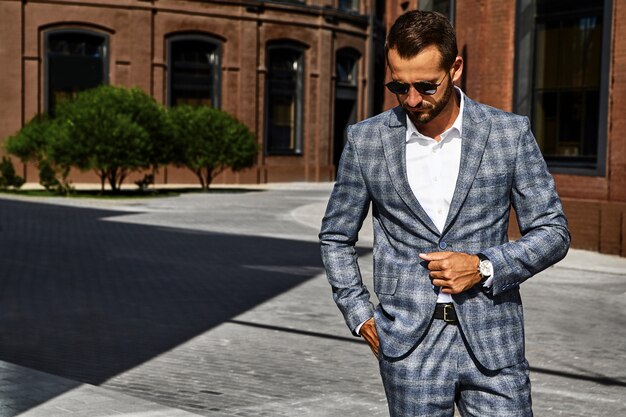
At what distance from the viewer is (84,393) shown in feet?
22.3

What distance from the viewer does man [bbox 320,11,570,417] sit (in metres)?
3.11

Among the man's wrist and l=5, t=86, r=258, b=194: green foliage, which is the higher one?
l=5, t=86, r=258, b=194: green foliage

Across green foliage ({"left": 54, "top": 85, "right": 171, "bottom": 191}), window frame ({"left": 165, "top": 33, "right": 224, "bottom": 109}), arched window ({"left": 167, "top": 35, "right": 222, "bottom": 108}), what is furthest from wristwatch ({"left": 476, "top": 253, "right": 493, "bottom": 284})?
arched window ({"left": 167, "top": 35, "right": 222, "bottom": 108})

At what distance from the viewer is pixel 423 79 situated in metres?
3.08

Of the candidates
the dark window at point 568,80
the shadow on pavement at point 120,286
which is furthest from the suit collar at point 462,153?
the dark window at point 568,80

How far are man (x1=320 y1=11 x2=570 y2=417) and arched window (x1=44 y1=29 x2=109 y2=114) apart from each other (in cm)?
4104

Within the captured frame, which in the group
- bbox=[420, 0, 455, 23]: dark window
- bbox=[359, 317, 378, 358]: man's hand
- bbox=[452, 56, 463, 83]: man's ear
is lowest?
bbox=[359, 317, 378, 358]: man's hand

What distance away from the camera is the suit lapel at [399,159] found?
3221 mm

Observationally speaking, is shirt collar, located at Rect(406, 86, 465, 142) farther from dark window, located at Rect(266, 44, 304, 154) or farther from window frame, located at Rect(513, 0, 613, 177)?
dark window, located at Rect(266, 44, 304, 154)

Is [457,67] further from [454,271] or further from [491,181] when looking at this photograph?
[454,271]

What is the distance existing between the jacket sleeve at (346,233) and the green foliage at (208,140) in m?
34.2

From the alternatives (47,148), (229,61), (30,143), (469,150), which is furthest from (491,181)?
(229,61)

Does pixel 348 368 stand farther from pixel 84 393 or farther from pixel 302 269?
pixel 302 269

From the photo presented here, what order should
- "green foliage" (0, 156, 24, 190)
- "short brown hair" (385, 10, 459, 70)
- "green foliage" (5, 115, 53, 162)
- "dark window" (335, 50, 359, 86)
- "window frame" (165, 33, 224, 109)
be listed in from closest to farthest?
"short brown hair" (385, 10, 459, 70) < "green foliage" (5, 115, 53, 162) < "green foliage" (0, 156, 24, 190) < "window frame" (165, 33, 224, 109) < "dark window" (335, 50, 359, 86)
